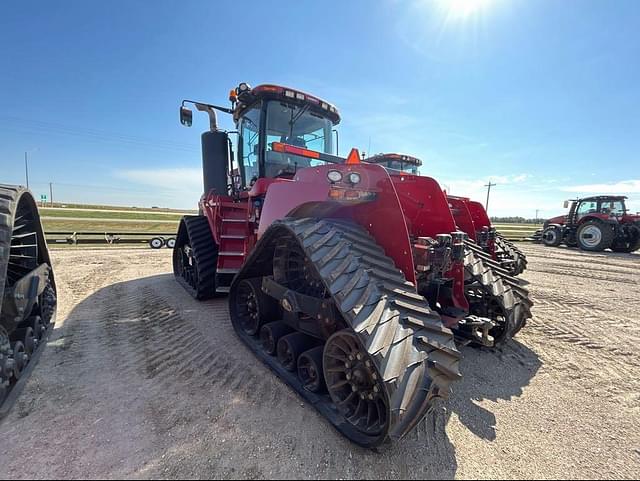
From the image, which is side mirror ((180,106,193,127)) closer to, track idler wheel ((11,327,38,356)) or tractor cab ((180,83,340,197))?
tractor cab ((180,83,340,197))

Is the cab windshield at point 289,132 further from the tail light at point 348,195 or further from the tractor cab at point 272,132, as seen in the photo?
the tail light at point 348,195

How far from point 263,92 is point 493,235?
3964mm

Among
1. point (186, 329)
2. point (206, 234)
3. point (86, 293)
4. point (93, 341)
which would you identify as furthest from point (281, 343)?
point (86, 293)

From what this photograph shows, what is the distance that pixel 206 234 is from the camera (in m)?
5.27

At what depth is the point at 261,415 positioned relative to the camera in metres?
2.09

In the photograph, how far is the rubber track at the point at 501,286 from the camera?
2.82 m

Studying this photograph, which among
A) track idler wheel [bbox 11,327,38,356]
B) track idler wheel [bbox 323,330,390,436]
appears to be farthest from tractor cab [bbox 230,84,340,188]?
track idler wheel [bbox 11,327,38,356]

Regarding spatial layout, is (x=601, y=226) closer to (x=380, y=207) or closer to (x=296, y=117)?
(x=296, y=117)

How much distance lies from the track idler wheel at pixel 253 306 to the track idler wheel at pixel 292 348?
492mm

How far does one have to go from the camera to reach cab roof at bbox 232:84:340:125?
4109mm

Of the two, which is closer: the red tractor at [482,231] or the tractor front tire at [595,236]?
the red tractor at [482,231]

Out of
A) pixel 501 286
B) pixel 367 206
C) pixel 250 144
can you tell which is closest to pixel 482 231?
pixel 501 286

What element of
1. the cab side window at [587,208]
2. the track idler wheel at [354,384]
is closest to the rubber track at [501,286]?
the track idler wheel at [354,384]

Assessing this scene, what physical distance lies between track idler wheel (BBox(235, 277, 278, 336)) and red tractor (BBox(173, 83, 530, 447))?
0.01 m
